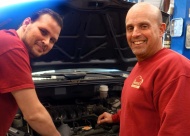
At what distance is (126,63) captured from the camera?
2.52 metres

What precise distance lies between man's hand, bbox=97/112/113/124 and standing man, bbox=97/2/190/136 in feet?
1.61

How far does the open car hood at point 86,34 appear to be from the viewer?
1.75 m

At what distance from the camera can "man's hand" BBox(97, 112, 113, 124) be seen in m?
1.87

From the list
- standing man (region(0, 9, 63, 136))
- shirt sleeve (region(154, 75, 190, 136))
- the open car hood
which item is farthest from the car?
shirt sleeve (region(154, 75, 190, 136))

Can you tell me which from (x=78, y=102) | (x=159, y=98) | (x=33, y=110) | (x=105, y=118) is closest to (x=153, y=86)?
(x=159, y=98)

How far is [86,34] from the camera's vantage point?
223 centimetres

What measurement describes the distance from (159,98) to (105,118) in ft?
2.70

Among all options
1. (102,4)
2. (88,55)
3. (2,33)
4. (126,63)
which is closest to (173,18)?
(126,63)

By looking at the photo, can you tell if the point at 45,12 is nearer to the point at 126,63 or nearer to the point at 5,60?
the point at 5,60

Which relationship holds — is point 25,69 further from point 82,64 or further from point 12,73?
point 82,64

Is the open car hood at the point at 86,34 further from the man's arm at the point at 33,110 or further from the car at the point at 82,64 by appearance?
the man's arm at the point at 33,110

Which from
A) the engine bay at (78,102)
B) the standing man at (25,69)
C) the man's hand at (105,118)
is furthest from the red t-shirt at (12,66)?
the man's hand at (105,118)

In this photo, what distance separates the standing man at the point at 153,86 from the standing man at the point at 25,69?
422 mm

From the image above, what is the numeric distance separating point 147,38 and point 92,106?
1009mm
